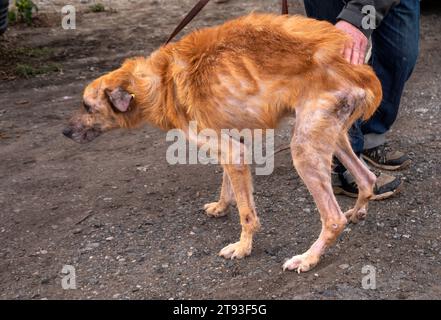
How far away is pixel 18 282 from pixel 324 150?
1972 mm

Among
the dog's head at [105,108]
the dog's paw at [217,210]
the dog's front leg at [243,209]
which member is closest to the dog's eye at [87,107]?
the dog's head at [105,108]

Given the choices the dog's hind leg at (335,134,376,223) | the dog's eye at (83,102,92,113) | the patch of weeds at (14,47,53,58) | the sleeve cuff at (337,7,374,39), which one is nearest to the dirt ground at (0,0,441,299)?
the dog's hind leg at (335,134,376,223)

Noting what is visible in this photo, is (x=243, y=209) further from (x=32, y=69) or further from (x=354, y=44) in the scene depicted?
(x=32, y=69)

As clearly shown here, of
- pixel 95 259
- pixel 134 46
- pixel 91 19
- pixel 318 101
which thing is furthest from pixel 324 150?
pixel 91 19

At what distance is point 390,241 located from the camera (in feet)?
13.9

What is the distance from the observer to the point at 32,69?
7.89m

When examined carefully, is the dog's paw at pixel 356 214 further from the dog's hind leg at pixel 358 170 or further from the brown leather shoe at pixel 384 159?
the brown leather shoe at pixel 384 159

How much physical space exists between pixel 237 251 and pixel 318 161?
2.57 ft

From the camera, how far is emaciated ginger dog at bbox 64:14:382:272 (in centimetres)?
373

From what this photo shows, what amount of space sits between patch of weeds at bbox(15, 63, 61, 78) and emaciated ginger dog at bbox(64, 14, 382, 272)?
12.8 feet

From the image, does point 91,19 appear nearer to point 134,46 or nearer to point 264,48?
point 134,46

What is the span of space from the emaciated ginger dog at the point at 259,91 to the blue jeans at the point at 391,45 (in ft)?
2.45

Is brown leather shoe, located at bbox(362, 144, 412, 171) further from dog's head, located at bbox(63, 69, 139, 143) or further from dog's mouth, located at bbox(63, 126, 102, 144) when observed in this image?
dog's mouth, located at bbox(63, 126, 102, 144)

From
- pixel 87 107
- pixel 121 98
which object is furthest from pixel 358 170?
pixel 87 107
